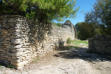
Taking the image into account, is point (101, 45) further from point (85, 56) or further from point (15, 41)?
point (15, 41)

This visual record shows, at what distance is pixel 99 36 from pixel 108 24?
4.01ft

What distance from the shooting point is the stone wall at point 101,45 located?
6.68 metres

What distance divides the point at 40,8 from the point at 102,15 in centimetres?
453

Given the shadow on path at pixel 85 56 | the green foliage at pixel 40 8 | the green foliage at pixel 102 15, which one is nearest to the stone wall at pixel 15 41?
the green foliage at pixel 40 8

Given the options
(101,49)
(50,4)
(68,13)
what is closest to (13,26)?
(50,4)

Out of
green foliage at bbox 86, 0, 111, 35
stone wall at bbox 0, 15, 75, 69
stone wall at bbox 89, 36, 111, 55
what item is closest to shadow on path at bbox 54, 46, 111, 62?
stone wall at bbox 89, 36, 111, 55

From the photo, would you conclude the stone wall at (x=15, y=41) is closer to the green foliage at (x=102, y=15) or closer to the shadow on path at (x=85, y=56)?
the shadow on path at (x=85, y=56)

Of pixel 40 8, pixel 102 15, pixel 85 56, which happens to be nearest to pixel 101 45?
pixel 85 56

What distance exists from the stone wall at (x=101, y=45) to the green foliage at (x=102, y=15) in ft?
1.79

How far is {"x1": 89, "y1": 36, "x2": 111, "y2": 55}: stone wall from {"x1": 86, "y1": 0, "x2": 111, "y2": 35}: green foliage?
546 millimetres

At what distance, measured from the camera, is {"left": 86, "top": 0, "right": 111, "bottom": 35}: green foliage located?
19.8 feet

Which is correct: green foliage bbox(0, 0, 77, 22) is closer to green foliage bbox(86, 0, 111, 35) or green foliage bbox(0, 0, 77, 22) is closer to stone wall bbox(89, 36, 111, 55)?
green foliage bbox(86, 0, 111, 35)

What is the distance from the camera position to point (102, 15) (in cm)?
636

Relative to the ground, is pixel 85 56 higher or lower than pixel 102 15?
lower
